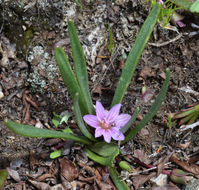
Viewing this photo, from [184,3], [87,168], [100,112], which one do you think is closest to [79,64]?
[100,112]

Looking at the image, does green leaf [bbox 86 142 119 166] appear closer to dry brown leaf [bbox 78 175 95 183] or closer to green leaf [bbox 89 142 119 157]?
green leaf [bbox 89 142 119 157]

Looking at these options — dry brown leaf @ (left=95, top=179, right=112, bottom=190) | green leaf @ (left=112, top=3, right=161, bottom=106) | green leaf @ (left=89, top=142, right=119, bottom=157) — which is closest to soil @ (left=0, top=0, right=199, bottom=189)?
green leaf @ (left=89, top=142, right=119, bottom=157)

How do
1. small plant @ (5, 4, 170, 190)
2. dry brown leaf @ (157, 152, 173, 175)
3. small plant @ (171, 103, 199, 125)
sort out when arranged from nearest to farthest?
small plant @ (5, 4, 170, 190)
dry brown leaf @ (157, 152, 173, 175)
small plant @ (171, 103, 199, 125)

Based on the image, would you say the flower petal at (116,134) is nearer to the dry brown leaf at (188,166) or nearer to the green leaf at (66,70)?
the green leaf at (66,70)

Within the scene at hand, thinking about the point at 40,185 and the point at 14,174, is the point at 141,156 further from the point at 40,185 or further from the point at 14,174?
the point at 14,174

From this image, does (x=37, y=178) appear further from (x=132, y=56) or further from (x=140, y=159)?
(x=132, y=56)

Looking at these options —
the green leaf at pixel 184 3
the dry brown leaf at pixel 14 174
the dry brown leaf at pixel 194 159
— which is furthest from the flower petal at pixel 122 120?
the green leaf at pixel 184 3

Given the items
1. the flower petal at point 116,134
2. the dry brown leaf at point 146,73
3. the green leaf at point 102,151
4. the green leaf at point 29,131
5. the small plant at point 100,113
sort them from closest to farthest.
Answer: the green leaf at point 29,131, the small plant at point 100,113, the flower petal at point 116,134, the green leaf at point 102,151, the dry brown leaf at point 146,73
